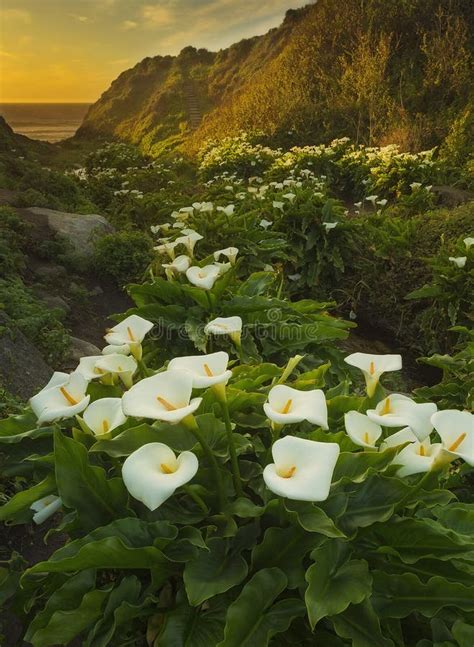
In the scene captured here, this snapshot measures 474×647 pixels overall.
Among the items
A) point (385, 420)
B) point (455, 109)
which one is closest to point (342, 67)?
point (455, 109)

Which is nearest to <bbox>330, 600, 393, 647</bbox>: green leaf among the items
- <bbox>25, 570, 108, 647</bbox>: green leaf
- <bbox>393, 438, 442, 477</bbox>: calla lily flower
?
<bbox>393, 438, 442, 477</bbox>: calla lily flower

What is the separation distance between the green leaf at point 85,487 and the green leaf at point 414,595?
0.67 m

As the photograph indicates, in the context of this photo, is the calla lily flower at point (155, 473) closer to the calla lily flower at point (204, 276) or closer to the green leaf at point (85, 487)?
the green leaf at point (85, 487)

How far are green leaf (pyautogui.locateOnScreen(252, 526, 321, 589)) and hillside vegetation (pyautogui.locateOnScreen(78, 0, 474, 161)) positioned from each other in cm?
1163

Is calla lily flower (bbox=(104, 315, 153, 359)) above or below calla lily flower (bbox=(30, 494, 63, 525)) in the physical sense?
above

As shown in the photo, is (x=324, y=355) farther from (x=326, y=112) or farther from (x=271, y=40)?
(x=271, y=40)

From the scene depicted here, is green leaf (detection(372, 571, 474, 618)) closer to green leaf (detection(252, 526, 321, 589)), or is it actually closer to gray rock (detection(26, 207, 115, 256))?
green leaf (detection(252, 526, 321, 589))

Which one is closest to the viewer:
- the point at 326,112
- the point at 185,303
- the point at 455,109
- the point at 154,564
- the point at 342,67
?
the point at 154,564

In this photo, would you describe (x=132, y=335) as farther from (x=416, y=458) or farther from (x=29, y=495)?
(x=416, y=458)

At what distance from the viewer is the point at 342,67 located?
53.6 feet

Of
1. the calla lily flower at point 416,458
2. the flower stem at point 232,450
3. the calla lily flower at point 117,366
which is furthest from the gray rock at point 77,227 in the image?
the calla lily flower at point 416,458

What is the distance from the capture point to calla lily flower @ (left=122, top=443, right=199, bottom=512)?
1.06 meters

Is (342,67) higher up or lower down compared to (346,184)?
higher up

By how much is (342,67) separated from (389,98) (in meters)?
3.17
